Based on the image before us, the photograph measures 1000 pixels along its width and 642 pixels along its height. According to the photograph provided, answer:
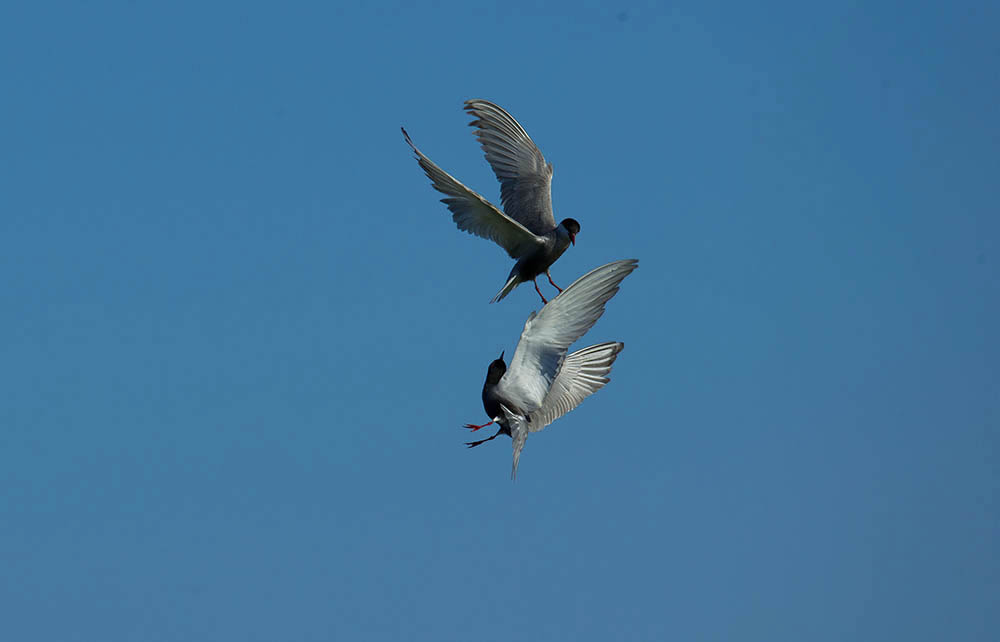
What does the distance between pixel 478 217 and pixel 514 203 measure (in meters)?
3.07

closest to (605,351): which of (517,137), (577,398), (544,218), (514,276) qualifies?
(577,398)

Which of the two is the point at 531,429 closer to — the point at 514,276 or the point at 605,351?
the point at 605,351

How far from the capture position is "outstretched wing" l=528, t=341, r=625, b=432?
55.3 ft

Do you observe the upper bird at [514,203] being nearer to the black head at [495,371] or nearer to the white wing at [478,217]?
the white wing at [478,217]

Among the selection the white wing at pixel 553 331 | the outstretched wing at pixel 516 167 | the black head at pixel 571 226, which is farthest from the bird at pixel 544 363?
the outstretched wing at pixel 516 167

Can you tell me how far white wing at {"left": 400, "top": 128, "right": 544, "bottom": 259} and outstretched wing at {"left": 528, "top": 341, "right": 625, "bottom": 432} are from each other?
2723mm

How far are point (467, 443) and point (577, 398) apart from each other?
2.04m

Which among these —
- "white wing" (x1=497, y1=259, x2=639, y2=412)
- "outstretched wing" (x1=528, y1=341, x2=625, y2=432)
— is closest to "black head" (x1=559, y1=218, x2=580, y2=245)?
"outstretched wing" (x1=528, y1=341, x2=625, y2=432)

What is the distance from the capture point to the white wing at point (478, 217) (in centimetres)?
1783

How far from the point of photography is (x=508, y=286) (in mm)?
20375

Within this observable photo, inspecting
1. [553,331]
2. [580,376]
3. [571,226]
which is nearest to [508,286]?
[571,226]

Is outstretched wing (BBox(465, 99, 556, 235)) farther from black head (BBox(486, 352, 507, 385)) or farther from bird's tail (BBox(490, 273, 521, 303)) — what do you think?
black head (BBox(486, 352, 507, 385))

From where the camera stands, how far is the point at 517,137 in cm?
2253

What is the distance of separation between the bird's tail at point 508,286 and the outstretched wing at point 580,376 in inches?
120
